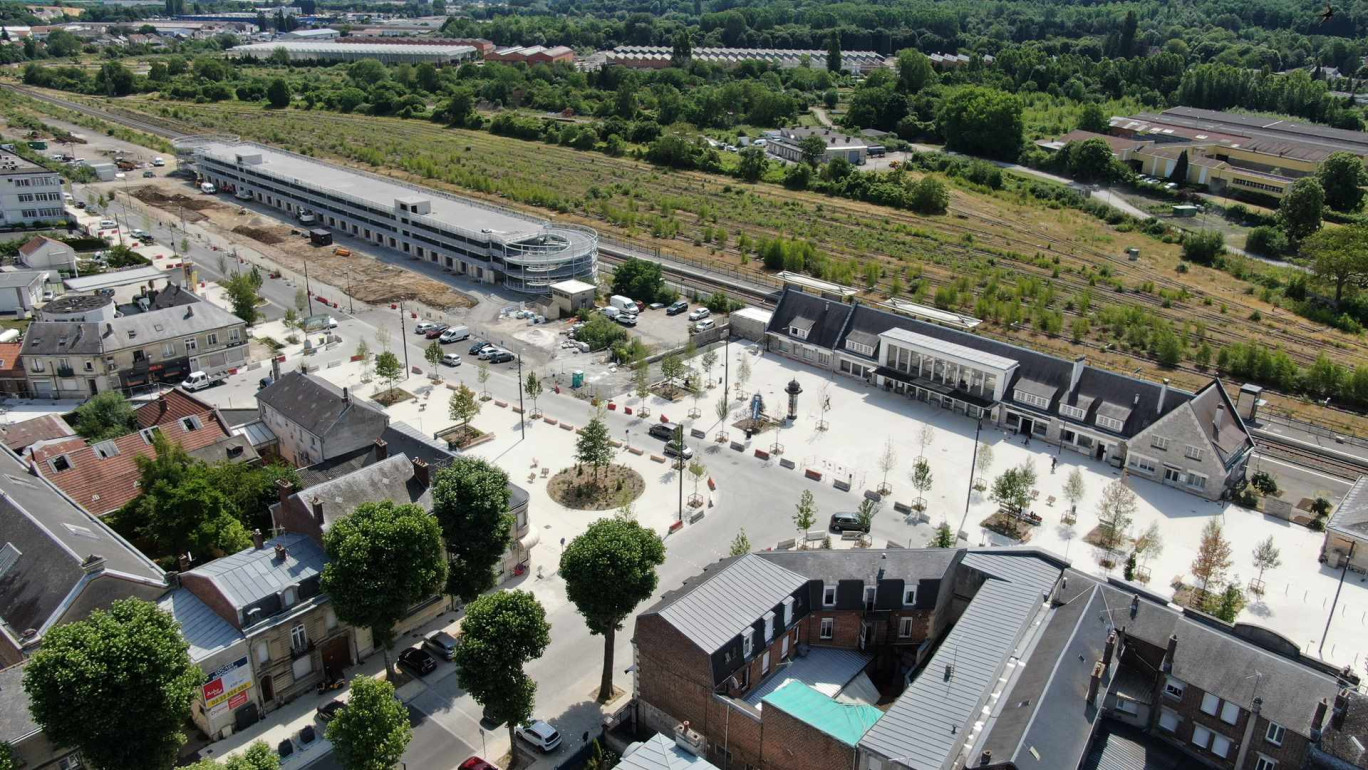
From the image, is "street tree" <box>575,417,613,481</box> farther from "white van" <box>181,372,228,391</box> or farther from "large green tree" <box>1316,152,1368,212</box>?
"large green tree" <box>1316,152,1368,212</box>

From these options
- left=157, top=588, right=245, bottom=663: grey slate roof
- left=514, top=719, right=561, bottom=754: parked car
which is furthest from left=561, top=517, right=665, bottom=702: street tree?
left=157, top=588, right=245, bottom=663: grey slate roof

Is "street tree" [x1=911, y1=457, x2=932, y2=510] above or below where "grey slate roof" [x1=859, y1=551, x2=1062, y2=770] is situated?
below

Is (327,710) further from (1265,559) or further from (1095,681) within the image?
(1265,559)

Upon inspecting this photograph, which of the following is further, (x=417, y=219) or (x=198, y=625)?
(x=417, y=219)

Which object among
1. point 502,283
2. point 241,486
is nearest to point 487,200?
point 502,283

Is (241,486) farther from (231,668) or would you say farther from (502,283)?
(502,283)

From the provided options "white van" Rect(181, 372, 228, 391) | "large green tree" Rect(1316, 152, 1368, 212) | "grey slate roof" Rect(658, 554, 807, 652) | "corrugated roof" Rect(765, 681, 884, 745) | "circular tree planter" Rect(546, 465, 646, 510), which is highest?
"large green tree" Rect(1316, 152, 1368, 212)

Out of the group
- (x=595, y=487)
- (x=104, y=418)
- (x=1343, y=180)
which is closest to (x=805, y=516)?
(x=595, y=487)
